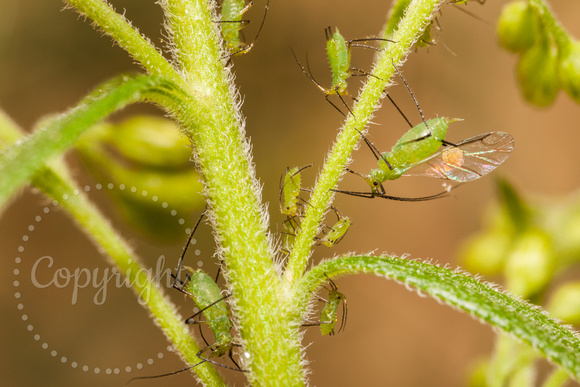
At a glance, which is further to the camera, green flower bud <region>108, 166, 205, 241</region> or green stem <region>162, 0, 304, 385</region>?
green flower bud <region>108, 166, 205, 241</region>

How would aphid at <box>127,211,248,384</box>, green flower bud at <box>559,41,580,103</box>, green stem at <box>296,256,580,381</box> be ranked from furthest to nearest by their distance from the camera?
green flower bud at <box>559,41,580,103</box>, aphid at <box>127,211,248,384</box>, green stem at <box>296,256,580,381</box>

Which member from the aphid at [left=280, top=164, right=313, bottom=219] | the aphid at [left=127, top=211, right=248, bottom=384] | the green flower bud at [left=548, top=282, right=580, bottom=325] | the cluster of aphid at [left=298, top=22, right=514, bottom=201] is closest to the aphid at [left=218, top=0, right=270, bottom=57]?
the cluster of aphid at [left=298, top=22, right=514, bottom=201]

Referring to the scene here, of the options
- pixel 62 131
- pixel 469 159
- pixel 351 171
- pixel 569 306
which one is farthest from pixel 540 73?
pixel 62 131

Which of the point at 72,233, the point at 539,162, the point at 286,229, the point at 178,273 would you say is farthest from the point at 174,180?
the point at 539,162

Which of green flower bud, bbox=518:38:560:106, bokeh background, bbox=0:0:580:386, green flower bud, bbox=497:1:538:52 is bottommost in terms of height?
bokeh background, bbox=0:0:580:386

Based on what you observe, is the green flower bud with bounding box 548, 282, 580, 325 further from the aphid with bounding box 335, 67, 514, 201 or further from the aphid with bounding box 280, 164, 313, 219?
the aphid with bounding box 280, 164, 313, 219

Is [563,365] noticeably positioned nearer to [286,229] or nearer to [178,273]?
[286,229]
